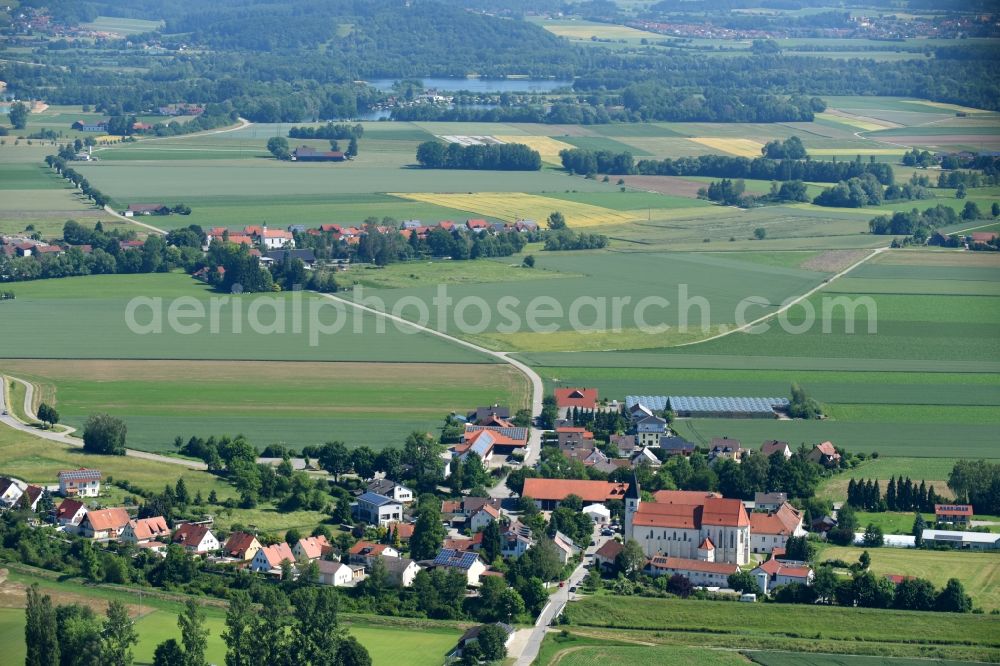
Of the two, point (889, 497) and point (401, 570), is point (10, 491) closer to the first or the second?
point (401, 570)

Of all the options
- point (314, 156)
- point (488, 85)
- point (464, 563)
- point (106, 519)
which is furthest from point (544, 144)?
point (464, 563)

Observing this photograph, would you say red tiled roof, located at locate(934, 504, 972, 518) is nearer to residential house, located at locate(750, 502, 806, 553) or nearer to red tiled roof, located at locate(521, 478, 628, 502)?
residential house, located at locate(750, 502, 806, 553)

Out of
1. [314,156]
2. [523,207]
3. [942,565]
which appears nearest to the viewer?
[942,565]

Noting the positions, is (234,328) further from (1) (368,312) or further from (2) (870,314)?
(2) (870,314)

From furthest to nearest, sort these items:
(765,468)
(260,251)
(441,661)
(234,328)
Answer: (260,251), (234,328), (765,468), (441,661)

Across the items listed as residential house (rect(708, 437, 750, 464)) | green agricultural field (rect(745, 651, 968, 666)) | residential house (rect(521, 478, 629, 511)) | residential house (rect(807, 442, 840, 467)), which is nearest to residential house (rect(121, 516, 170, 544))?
residential house (rect(521, 478, 629, 511))

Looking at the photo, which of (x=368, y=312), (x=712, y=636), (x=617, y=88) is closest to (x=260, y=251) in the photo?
(x=368, y=312)
